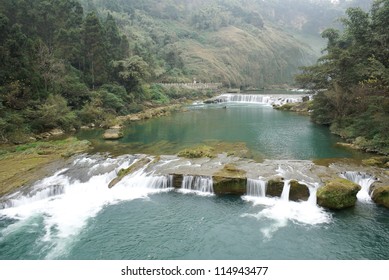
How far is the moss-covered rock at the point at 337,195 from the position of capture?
15250mm

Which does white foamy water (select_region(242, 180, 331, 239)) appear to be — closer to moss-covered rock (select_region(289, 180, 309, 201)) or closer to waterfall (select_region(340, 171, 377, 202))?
moss-covered rock (select_region(289, 180, 309, 201))

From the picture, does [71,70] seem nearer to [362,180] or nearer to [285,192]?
[285,192]

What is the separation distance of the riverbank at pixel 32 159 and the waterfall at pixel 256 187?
12.4 metres

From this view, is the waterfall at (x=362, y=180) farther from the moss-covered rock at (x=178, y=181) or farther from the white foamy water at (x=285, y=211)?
the moss-covered rock at (x=178, y=181)

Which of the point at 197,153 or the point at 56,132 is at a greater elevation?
the point at 197,153

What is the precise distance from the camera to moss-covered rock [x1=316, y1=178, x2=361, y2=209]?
600 inches

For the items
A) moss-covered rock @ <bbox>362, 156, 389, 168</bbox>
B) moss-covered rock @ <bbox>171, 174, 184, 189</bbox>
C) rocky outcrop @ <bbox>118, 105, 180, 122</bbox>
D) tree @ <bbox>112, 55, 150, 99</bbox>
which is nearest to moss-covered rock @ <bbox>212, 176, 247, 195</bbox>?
moss-covered rock @ <bbox>171, 174, 184, 189</bbox>

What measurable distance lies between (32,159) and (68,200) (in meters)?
7.46

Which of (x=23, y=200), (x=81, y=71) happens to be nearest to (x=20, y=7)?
(x=81, y=71)

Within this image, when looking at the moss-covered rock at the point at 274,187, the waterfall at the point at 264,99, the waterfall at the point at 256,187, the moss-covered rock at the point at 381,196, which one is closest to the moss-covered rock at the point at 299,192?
the moss-covered rock at the point at 274,187

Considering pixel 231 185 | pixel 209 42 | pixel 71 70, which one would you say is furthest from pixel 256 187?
pixel 209 42

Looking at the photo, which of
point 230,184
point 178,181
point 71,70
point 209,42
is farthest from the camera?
point 209,42

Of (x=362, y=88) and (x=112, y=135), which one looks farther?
(x=112, y=135)

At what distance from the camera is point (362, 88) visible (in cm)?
2928
